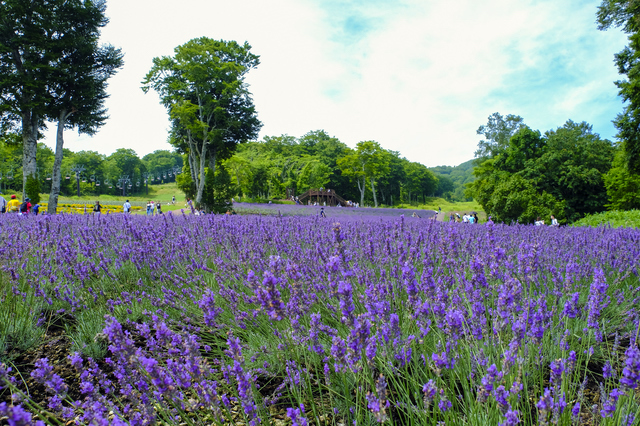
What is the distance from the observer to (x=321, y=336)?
2.16 metres

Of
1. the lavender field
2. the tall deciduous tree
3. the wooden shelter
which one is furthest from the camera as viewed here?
the wooden shelter

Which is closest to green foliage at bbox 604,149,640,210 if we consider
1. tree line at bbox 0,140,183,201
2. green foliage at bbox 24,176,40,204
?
green foliage at bbox 24,176,40,204

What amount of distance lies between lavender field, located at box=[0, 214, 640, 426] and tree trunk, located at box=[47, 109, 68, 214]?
1701 cm

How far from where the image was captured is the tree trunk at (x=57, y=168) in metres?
18.2

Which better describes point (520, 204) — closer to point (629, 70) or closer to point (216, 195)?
point (629, 70)

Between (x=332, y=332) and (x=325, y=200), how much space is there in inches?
1693

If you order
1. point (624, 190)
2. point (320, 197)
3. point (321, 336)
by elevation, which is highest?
→ point (624, 190)

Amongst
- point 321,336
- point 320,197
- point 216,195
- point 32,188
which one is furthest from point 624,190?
point 32,188

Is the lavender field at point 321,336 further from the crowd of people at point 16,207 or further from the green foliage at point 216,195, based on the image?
the green foliage at point 216,195

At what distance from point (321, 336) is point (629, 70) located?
2034 centimetres

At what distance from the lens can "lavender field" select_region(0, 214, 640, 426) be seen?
46.3 inches

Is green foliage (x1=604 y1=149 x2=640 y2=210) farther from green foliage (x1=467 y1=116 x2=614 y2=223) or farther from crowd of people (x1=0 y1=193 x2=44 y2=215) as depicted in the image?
crowd of people (x1=0 y1=193 x2=44 y2=215)

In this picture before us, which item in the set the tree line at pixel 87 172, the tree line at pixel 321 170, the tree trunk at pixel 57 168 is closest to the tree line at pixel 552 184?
the tree line at pixel 321 170

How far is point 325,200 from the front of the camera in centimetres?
4484
